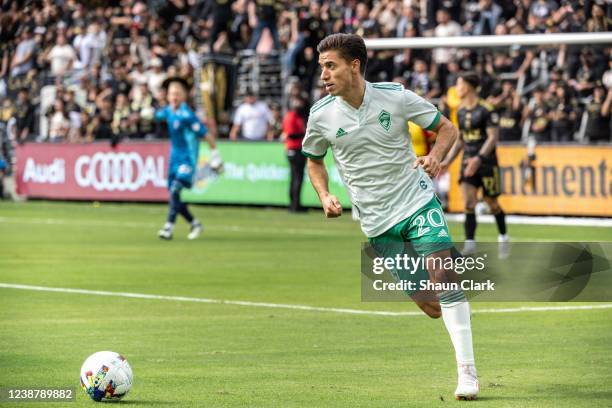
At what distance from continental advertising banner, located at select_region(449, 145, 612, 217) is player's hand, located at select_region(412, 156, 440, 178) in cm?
1686

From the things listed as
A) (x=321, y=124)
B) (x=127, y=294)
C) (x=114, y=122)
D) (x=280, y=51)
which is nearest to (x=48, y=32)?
(x=114, y=122)

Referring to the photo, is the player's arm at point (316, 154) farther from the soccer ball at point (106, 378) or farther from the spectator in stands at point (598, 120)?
the spectator in stands at point (598, 120)

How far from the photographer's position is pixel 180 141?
23.8 m

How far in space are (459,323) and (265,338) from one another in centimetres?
319

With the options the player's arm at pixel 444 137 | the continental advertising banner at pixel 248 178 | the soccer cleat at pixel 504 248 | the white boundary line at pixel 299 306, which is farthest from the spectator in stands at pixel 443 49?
the player's arm at pixel 444 137

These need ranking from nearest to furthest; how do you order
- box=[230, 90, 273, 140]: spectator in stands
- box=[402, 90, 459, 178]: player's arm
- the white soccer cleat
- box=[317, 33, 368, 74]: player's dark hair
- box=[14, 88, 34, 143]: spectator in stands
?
the white soccer cleat, box=[317, 33, 368, 74]: player's dark hair, box=[402, 90, 459, 178]: player's arm, box=[230, 90, 273, 140]: spectator in stands, box=[14, 88, 34, 143]: spectator in stands

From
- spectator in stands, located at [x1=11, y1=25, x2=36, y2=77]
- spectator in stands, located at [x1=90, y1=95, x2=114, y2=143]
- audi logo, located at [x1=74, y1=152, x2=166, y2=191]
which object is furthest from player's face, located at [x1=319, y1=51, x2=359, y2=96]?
spectator in stands, located at [x1=90, y1=95, x2=114, y2=143]

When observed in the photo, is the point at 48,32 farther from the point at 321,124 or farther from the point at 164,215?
the point at 321,124

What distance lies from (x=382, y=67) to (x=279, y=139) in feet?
9.53

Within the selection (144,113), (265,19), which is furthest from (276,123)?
(144,113)

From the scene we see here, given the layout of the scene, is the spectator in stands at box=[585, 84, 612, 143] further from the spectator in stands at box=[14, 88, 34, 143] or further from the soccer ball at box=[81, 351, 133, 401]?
the soccer ball at box=[81, 351, 133, 401]

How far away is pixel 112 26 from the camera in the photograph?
37156mm

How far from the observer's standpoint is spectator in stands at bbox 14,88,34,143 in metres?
36.9

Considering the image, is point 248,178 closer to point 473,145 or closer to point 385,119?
point 473,145
